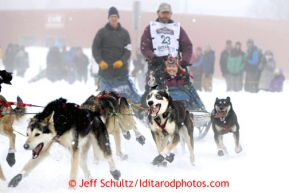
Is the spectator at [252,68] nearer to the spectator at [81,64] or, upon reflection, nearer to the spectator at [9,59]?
the spectator at [81,64]

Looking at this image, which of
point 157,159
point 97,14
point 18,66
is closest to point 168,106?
point 157,159

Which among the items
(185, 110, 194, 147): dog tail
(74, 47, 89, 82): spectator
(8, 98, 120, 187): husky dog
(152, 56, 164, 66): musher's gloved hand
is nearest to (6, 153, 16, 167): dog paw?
(8, 98, 120, 187): husky dog

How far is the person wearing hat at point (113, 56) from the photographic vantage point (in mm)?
6953

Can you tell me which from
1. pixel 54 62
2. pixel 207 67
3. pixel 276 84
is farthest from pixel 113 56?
pixel 54 62

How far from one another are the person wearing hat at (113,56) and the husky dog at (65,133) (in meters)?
2.68

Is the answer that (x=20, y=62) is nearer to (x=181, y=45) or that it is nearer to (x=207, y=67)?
(x=207, y=67)

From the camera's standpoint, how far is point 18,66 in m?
16.0

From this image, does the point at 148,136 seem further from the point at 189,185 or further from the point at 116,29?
the point at 189,185

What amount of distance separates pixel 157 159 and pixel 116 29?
9.40 ft

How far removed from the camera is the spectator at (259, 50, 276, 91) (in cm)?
1199

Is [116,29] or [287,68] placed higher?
[116,29]

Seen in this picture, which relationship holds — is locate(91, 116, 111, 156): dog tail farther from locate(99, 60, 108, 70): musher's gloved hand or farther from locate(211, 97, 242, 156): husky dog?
locate(99, 60, 108, 70): musher's gloved hand

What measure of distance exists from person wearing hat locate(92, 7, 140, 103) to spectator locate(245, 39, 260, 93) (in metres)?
5.53

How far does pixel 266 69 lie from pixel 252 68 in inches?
13.5
